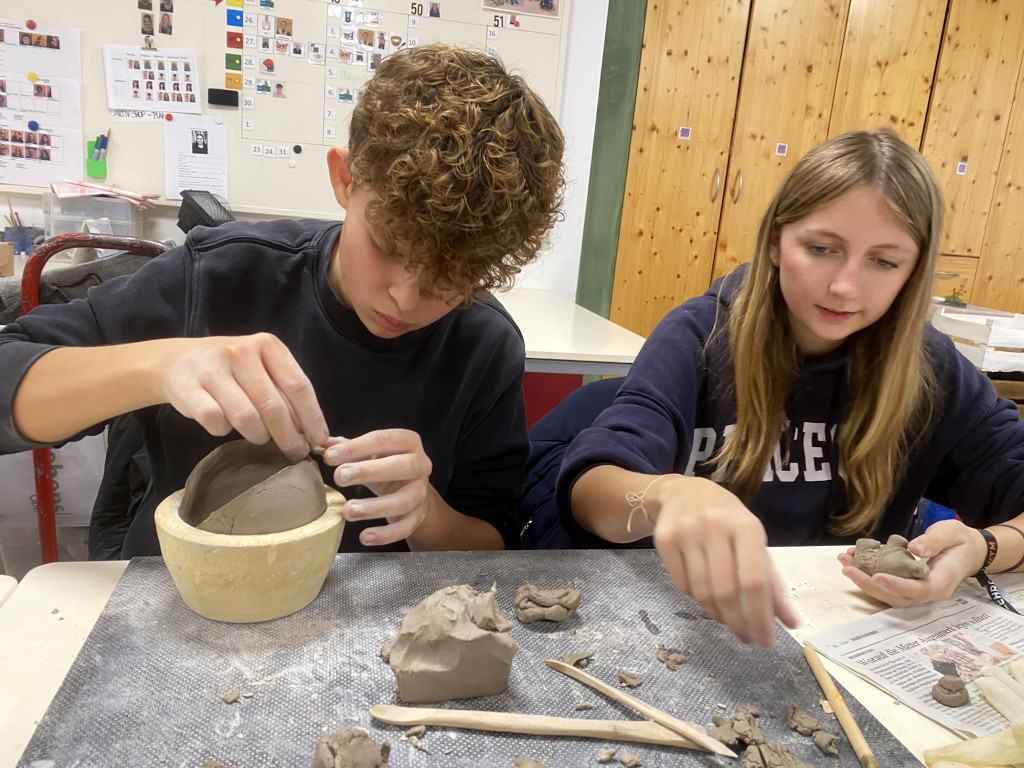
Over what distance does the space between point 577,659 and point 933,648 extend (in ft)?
1.68

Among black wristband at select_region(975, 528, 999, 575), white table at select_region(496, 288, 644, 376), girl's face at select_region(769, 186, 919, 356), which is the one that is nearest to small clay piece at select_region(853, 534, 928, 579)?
black wristband at select_region(975, 528, 999, 575)

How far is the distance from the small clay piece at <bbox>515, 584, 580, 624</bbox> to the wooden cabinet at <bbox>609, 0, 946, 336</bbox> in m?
3.08

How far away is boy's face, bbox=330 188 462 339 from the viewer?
0.88m

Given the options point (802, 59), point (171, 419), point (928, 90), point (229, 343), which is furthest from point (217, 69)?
point (928, 90)

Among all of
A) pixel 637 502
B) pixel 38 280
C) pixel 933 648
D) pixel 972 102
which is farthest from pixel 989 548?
pixel 972 102

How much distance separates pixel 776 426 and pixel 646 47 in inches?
113

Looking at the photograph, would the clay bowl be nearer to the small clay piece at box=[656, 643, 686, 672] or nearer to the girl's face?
the small clay piece at box=[656, 643, 686, 672]

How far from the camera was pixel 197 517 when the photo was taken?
866 millimetres

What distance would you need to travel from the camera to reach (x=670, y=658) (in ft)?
2.71

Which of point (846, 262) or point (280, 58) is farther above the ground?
point (280, 58)

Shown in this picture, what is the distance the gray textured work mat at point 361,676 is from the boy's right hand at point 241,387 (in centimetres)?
23

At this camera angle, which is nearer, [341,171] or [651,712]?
[651,712]

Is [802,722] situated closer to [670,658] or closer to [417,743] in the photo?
[670,658]

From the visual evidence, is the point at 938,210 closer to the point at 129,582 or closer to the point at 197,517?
the point at 197,517
